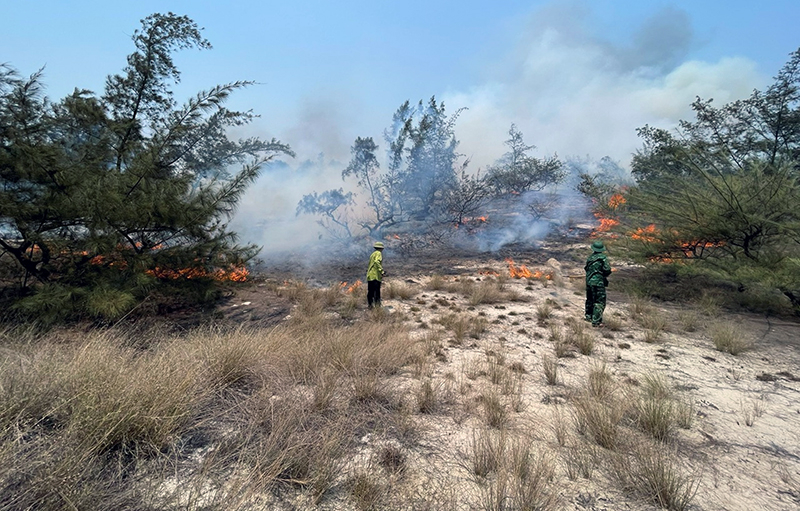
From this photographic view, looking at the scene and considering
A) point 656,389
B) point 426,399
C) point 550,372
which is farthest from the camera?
point 550,372

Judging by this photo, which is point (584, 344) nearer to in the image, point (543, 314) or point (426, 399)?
point (543, 314)

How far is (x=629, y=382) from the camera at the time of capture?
4.24 metres

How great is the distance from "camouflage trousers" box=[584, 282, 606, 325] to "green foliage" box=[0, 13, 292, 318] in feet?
24.8

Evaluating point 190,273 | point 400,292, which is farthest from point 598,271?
point 190,273

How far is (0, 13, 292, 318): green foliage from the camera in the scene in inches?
209

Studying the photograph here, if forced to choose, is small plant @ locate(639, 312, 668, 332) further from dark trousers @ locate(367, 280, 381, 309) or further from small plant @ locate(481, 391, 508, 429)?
dark trousers @ locate(367, 280, 381, 309)

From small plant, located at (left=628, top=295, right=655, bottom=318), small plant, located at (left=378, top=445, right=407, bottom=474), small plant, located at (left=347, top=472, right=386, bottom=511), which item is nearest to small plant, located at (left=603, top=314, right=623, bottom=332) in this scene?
small plant, located at (left=628, top=295, right=655, bottom=318)

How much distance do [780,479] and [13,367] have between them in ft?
20.7

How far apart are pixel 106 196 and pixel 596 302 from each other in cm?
936

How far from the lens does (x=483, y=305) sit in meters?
9.01

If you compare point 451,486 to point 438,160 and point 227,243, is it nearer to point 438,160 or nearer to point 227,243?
point 227,243

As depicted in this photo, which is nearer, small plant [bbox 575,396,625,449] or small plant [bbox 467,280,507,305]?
small plant [bbox 575,396,625,449]

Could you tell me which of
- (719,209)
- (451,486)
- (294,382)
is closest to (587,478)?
(451,486)

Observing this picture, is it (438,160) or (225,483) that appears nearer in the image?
(225,483)
